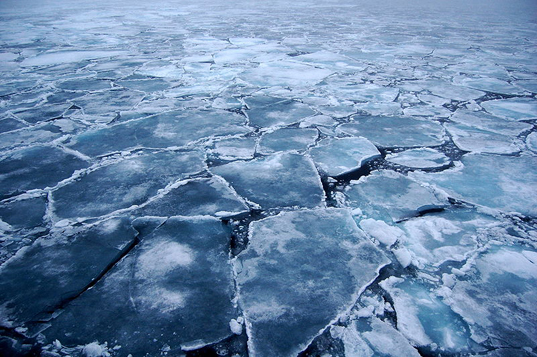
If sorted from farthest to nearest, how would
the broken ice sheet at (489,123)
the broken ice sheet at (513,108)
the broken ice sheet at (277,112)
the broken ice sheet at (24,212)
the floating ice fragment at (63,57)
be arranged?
1. the floating ice fragment at (63,57)
2. the broken ice sheet at (513,108)
3. the broken ice sheet at (277,112)
4. the broken ice sheet at (489,123)
5. the broken ice sheet at (24,212)

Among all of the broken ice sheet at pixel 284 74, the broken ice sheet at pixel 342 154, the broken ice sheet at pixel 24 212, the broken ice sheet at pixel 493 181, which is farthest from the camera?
the broken ice sheet at pixel 284 74

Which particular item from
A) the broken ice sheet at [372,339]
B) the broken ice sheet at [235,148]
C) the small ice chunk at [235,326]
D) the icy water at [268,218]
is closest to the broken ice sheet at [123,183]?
the icy water at [268,218]

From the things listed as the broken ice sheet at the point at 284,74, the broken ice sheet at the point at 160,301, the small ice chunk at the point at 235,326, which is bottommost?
the broken ice sheet at the point at 160,301

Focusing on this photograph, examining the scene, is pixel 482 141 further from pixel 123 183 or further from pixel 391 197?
pixel 123 183

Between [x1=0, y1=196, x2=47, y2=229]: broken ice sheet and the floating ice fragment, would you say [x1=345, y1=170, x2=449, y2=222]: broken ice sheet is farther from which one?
the floating ice fragment

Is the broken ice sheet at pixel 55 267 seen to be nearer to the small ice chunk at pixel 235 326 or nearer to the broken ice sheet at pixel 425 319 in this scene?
the small ice chunk at pixel 235 326

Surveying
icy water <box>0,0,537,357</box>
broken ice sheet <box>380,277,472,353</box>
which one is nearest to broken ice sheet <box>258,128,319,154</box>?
icy water <box>0,0,537,357</box>
